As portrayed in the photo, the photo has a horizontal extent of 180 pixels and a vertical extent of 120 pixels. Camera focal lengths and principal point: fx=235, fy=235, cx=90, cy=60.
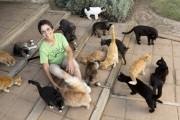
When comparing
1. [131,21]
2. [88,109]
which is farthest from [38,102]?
[131,21]

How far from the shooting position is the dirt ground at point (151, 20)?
584cm

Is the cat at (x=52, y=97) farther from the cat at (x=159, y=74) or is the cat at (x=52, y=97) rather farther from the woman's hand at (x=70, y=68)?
the cat at (x=159, y=74)

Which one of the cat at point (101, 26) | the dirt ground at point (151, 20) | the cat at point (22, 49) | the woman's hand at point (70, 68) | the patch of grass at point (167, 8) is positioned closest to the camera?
the woman's hand at point (70, 68)

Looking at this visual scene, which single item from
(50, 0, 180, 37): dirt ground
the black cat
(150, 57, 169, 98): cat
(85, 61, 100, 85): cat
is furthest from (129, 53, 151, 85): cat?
(50, 0, 180, 37): dirt ground

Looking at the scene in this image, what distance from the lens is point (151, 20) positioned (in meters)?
6.27

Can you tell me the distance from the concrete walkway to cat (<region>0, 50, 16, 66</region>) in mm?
99

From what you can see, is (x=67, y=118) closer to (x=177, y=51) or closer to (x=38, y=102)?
(x=38, y=102)

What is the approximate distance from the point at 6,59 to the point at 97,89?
186 centimetres

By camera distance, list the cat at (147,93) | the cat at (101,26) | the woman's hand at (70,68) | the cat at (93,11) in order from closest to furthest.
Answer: the cat at (147,93), the woman's hand at (70,68), the cat at (101,26), the cat at (93,11)

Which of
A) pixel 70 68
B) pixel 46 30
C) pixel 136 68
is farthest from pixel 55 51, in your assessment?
pixel 136 68

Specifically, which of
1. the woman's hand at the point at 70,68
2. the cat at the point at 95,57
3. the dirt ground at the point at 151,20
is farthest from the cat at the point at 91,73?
the dirt ground at the point at 151,20

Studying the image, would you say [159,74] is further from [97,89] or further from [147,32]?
[147,32]

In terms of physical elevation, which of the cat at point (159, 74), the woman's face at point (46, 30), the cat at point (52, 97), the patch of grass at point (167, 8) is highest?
the woman's face at point (46, 30)

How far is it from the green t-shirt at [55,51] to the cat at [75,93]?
0.75m
